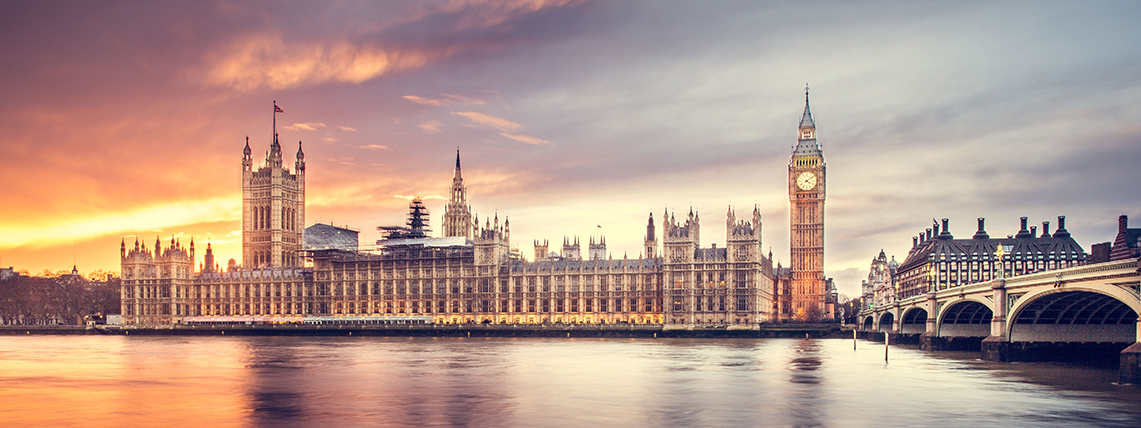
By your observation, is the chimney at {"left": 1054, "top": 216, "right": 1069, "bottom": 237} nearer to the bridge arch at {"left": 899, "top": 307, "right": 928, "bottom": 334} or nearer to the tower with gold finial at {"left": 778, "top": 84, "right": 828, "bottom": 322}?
the tower with gold finial at {"left": 778, "top": 84, "right": 828, "bottom": 322}

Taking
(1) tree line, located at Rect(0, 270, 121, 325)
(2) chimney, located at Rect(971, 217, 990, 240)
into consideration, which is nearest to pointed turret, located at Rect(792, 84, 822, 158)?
(2) chimney, located at Rect(971, 217, 990, 240)

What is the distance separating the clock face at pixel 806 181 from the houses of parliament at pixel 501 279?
0.19 m

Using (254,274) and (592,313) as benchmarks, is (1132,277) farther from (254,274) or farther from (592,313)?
(254,274)

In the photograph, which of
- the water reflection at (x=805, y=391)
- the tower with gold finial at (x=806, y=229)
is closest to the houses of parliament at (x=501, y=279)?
the tower with gold finial at (x=806, y=229)

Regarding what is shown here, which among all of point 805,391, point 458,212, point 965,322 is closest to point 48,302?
point 458,212

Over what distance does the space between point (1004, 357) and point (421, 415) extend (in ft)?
151

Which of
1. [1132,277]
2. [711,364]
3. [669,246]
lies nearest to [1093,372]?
[1132,277]

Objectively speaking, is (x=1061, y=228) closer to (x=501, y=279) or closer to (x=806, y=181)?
(x=806, y=181)

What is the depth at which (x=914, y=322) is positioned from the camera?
108 metres

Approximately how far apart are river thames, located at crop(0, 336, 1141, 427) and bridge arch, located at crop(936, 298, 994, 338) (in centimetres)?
1154

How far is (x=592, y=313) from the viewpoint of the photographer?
145m

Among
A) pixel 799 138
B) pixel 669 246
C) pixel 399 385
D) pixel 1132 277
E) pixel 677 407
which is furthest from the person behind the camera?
pixel 799 138

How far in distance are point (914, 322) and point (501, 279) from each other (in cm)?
6718

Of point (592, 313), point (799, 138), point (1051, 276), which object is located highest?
point (799, 138)
